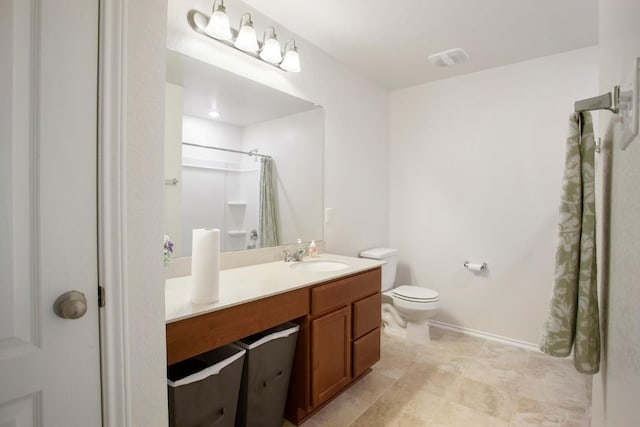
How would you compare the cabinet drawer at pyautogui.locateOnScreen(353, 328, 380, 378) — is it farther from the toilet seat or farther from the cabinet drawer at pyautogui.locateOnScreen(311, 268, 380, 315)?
the toilet seat

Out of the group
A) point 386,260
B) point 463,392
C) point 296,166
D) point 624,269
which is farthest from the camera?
point 386,260

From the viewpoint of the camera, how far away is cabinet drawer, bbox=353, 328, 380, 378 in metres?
1.91

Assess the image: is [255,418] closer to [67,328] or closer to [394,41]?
[67,328]

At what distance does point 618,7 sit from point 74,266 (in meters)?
1.52

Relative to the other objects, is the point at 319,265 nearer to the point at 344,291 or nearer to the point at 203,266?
the point at 344,291

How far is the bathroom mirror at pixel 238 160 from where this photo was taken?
1644mm

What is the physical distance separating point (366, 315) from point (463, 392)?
77 cm

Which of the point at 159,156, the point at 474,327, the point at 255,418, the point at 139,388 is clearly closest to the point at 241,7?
the point at 159,156

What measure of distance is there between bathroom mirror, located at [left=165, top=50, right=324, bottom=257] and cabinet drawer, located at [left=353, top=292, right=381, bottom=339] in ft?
2.23

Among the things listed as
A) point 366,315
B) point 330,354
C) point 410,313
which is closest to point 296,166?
point 366,315

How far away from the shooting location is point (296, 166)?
2.32 m

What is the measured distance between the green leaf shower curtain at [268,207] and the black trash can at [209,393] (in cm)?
86

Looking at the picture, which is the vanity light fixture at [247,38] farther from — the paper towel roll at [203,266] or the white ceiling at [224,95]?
the paper towel roll at [203,266]

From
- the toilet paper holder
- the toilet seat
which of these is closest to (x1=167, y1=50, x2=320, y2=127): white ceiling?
the toilet seat
